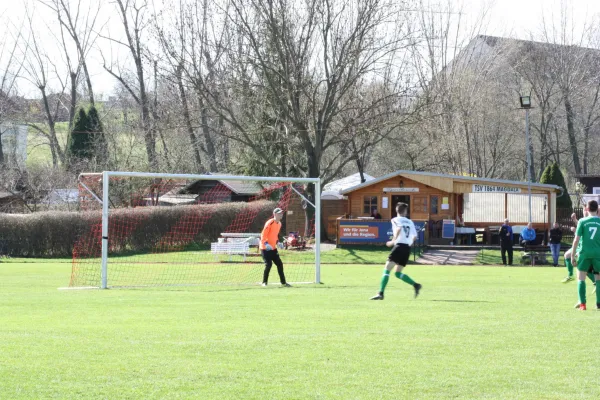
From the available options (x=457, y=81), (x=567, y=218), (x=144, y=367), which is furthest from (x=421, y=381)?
(x=457, y=81)

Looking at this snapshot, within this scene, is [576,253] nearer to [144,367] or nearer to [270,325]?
[270,325]

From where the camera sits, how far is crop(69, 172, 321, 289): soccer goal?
89.7 ft

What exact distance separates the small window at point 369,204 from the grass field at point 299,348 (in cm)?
2855

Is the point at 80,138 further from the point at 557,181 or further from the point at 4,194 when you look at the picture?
the point at 557,181

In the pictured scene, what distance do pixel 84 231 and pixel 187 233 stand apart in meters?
5.86

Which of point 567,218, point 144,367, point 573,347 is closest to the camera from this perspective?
point 144,367

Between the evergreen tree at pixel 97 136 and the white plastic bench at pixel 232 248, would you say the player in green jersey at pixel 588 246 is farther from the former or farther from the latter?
the evergreen tree at pixel 97 136

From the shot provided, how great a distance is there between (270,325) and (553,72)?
54.4m

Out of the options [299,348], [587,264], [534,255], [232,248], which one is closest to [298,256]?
[232,248]

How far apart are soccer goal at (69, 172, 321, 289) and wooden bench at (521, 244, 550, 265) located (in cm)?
910

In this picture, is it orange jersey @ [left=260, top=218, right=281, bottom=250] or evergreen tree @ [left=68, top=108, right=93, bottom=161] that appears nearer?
orange jersey @ [left=260, top=218, right=281, bottom=250]

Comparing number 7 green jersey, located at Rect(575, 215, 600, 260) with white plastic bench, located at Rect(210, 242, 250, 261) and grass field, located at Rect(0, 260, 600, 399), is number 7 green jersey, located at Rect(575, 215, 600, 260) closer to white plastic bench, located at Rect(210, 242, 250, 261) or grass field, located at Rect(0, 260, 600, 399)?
grass field, located at Rect(0, 260, 600, 399)

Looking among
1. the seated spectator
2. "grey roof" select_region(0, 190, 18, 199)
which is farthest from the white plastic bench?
"grey roof" select_region(0, 190, 18, 199)

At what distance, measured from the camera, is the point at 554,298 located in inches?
643
